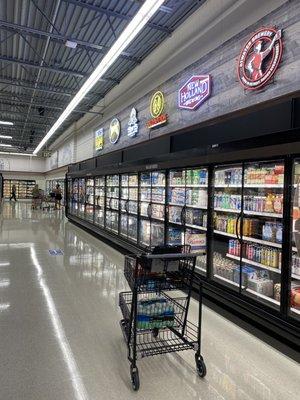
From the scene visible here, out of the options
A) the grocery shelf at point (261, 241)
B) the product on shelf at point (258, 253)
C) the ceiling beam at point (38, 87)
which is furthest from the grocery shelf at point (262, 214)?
the ceiling beam at point (38, 87)

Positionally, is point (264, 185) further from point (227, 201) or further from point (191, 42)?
point (191, 42)

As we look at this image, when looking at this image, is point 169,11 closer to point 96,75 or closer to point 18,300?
point 96,75

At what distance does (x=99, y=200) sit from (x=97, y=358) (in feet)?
25.8

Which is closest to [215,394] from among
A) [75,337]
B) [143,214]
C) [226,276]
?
[75,337]

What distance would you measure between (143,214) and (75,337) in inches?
162

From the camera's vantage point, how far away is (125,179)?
28.0ft

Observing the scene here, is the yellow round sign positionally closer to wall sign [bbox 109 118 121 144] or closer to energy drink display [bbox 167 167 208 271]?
energy drink display [bbox 167 167 208 271]

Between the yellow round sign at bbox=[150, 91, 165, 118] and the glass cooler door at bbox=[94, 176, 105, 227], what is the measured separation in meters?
3.28

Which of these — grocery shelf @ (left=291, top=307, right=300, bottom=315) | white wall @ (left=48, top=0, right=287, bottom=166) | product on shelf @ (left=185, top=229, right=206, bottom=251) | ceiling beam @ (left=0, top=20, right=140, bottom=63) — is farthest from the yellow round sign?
grocery shelf @ (left=291, top=307, right=300, bottom=315)

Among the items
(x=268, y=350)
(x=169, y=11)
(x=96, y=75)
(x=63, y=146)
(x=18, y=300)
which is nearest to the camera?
(x=268, y=350)

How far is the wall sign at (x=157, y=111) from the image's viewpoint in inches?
283

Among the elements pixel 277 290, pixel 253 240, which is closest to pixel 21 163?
pixel 253 240

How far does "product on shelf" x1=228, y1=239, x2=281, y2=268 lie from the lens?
12.5 feet

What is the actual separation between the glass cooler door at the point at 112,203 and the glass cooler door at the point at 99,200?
1.39 feet
